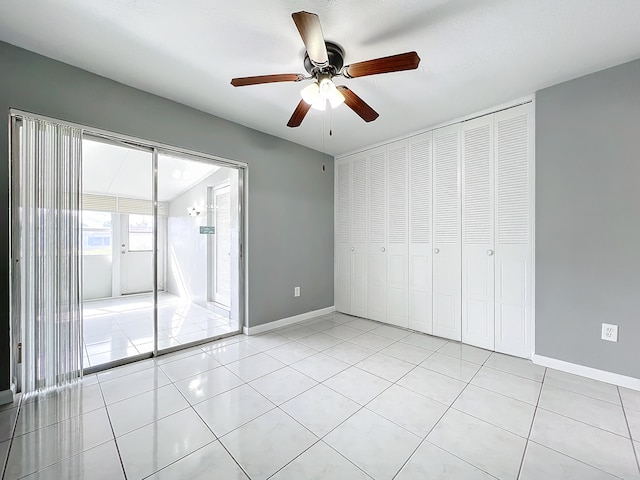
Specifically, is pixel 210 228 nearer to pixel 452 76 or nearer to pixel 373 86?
pixel 373 86

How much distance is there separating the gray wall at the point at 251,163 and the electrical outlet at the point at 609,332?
122 inches

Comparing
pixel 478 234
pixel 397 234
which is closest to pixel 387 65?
pixel 478 234

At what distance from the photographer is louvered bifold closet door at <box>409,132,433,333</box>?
10.9 feet

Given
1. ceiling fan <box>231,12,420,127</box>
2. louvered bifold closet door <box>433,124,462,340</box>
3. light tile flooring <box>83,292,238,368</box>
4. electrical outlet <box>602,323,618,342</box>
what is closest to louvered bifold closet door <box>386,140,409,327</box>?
louvered bifold closet door <box>433,124,462,340</box>

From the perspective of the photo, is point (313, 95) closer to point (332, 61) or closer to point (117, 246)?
point (332, 61)

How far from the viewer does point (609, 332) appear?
7.14 ft

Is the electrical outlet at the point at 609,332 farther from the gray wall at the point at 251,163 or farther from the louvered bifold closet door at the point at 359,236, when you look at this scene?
the gray wall at the point at 251,163

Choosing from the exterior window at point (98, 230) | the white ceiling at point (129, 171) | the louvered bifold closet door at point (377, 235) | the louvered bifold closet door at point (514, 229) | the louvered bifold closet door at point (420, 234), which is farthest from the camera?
the louvered bifold closet door at point (377, 235)

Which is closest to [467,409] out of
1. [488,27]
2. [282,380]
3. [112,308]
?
[282,380]

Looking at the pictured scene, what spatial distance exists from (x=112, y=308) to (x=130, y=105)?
3048mm

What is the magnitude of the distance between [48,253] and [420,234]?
11.9ft

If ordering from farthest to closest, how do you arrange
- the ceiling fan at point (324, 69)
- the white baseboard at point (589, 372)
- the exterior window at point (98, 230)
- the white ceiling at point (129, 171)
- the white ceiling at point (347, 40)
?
the exterior window at point (98, 230) < the white ceiling at point (129, 171) < the white baseboard at point (589, 372) < the white ceiling at point (347, 40) < the ceiling fan at point (324, 69)

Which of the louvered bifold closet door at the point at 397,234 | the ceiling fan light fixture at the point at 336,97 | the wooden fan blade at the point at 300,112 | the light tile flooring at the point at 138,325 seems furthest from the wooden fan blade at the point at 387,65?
the light tile flooring at the point at 138,325

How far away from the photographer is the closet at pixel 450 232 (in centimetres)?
268
